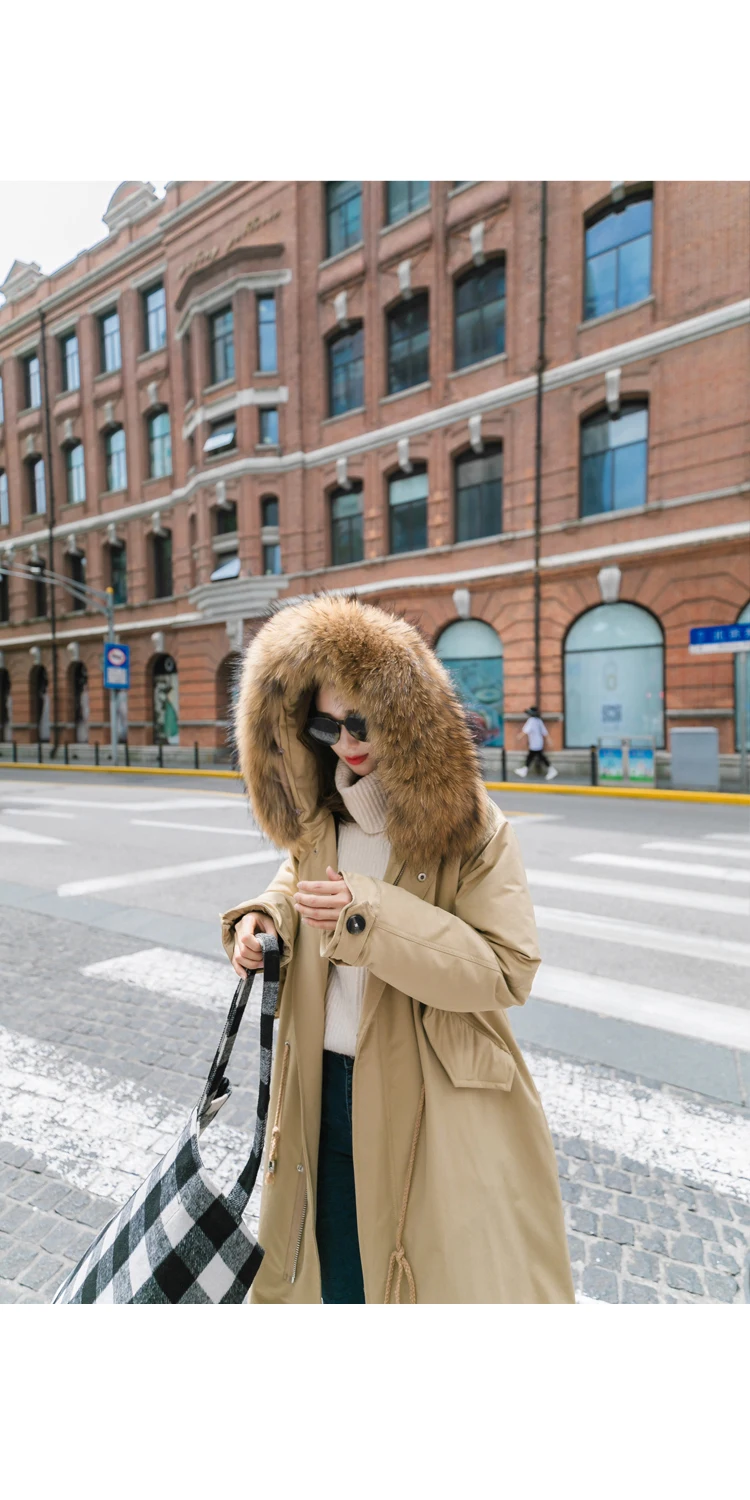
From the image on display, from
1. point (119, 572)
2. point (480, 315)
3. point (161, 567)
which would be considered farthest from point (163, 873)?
point (119, 572)

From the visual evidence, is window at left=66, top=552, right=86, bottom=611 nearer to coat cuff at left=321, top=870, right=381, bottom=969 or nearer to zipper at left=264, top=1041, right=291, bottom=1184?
zipper at left=264, top=1041, right=291, bottom=1184

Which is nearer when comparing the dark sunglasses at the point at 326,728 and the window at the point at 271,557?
the dark sunglasses at the point at 326,728

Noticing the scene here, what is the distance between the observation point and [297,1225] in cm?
166

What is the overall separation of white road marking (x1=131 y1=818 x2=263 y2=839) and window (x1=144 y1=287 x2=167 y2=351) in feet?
70.1

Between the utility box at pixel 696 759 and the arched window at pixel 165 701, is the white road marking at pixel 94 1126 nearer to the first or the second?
the utility box at pixel 696 759

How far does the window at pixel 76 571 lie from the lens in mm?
29341

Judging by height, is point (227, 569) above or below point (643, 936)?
above

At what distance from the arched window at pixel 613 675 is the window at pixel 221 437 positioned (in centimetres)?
1240

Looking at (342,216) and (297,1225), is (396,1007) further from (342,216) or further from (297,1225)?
(342,216)

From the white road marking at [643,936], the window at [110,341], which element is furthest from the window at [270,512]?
the white road marking at [643,936]

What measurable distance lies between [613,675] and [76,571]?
22835mm

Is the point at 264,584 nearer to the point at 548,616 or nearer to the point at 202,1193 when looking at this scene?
the point at 548,616

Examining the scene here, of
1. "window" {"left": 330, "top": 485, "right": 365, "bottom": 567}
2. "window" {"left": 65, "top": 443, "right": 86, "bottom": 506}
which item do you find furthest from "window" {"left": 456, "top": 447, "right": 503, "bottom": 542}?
"window" {"left": 65, "top": 443, "right": 86, "bottom": 506}

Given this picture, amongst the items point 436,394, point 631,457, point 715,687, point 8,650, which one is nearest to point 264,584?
point 436,394
